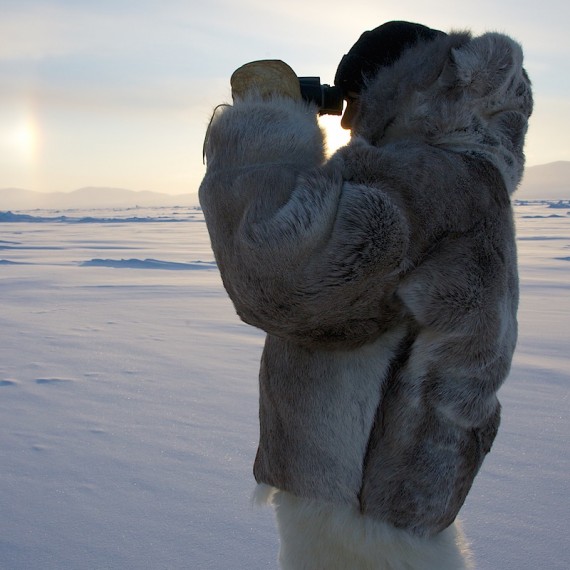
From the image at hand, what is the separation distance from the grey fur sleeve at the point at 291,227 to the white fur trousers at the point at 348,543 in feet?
1.01

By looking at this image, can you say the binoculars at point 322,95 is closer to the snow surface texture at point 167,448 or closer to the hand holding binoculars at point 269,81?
the hand holding binoculars at point 269,81

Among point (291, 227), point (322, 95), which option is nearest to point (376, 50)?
point (322, 95)

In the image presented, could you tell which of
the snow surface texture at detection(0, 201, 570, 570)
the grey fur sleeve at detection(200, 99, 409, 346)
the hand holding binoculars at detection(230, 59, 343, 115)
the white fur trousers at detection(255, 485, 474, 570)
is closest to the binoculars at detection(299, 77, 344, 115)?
the hand holding binoculars at detection(230, 59, 343, 115)

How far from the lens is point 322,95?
97 cm

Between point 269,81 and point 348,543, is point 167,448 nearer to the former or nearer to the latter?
point 348,543

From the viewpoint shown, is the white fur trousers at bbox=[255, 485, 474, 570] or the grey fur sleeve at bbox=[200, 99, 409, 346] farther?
the white fur trousers at bbox=[255, 485, 474, 570]

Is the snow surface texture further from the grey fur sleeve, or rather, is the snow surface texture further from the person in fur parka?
the grey fur sleeve

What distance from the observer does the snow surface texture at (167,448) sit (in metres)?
1.84

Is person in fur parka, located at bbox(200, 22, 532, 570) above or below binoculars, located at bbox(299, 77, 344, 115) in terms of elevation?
below

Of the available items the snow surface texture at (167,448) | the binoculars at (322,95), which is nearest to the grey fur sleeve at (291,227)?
the binoculars at (322,95)

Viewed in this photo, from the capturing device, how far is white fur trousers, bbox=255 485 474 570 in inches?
37.1

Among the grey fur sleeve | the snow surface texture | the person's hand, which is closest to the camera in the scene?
the grey fur sleeve

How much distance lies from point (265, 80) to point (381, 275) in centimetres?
33

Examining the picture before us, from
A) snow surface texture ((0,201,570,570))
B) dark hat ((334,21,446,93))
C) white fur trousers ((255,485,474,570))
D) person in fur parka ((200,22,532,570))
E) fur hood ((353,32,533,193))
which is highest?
dark hat ((334,21,446,93))
